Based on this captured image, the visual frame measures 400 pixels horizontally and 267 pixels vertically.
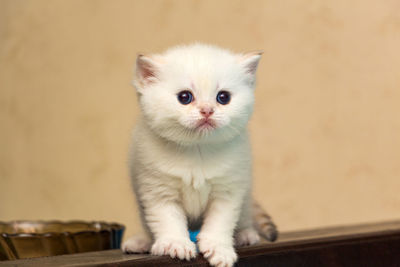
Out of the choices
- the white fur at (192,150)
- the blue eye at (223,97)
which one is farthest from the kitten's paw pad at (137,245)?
the blue eye at (223,97)

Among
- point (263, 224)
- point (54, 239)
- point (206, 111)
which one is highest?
point (206, 111)

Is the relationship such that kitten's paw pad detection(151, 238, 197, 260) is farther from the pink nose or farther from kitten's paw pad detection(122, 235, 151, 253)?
the pink nose

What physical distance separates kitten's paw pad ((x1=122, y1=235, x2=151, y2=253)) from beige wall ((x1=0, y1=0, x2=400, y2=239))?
903 mm

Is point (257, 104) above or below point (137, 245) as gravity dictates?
above

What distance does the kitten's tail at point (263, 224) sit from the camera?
1508 millimetres

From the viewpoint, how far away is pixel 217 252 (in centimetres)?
110

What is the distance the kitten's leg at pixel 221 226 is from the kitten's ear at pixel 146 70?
28 centimetres

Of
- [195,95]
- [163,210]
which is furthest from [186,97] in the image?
[163,210]

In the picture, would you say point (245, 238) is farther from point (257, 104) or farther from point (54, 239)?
point (257, 104)

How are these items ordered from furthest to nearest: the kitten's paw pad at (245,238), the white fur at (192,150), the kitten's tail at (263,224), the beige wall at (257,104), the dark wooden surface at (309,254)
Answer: the beige wall at (257,104) → the kitten's tail at (263,224) → the kitten's paw pad at (245,238) → the white fur at (192,150) → the dark wooden surface at (309,254)

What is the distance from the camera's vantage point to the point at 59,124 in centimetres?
290

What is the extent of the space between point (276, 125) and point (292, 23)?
1.56ft

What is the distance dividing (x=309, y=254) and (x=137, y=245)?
1.30 ft

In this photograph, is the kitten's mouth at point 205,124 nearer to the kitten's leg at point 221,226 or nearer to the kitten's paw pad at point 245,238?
the kitten's leg at point 221,226
